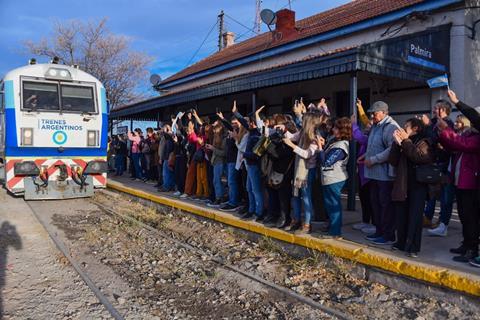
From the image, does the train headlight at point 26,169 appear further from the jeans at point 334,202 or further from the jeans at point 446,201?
the jeans at point 446,201

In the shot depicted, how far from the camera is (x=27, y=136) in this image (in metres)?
9.13

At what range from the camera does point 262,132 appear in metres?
6.61

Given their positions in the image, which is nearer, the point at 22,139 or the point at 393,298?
the point at 393,298

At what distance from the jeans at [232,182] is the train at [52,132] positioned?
13.6 ft

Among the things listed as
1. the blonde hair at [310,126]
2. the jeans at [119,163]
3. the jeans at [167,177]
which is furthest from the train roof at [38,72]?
the blonde hair at [310,126]

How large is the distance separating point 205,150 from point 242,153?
1.88 m

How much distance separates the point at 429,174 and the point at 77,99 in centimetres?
859

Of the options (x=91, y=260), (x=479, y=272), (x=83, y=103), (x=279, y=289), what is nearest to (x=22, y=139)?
(x=83, y=103)

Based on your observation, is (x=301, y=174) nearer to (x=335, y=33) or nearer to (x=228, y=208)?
(x=228, y=208)

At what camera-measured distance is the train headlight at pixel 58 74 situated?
9.81 meters

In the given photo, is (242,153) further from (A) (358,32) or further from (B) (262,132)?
(A) (358,32)

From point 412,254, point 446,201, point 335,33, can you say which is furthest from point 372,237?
point 335,33

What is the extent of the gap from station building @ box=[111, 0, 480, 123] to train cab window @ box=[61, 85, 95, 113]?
3.56 m

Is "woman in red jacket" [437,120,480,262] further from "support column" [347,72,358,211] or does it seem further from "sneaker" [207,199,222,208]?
"sneaker" [207,199,222,208]
